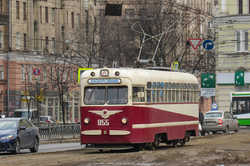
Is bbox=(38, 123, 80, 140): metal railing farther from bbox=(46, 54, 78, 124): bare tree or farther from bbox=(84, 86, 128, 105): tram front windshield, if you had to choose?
bbox=(84, 86, 128, 105): tram front windshield

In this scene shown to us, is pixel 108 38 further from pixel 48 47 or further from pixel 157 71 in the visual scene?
pixel 157 71

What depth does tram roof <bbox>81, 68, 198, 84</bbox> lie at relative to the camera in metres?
27.6

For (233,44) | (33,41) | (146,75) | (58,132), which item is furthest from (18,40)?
(146,75)

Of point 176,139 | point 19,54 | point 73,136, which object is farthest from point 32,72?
point 176,139

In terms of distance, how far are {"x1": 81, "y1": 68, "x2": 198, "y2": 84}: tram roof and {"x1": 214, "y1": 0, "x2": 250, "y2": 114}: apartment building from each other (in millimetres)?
35263

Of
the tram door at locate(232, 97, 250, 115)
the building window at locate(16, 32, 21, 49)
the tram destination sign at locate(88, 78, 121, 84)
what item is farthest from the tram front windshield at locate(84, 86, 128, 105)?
the building window at locate(16, 32, 21, 49)

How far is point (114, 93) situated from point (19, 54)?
48824 millimetres

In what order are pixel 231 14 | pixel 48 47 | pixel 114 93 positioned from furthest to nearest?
pixel 48 47 < pixel 231 14 < pixel 114 93

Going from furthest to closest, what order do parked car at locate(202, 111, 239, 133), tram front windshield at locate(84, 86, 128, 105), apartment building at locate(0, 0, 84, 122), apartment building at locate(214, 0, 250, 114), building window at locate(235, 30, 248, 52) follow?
apartment building at locate(0, 0, 84, 122) → building window at locate(235, 30, 248, 52) → apartment building at locate(214, 0, 250, 114) → parked car at locate(202, 111, 239, 133) → tram front windshield at locate(84, 86, 128, 105)

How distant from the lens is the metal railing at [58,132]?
45.1 meters

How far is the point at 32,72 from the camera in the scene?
247 feet

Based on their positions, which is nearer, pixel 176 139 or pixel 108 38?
pixel 176 139

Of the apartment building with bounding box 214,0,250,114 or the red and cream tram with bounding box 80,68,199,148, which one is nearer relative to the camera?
the red and cream tram with bounding box 80,68,199,148

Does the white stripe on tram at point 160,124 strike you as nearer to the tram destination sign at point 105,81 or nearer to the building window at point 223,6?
the tram destination sign at point 105,81
